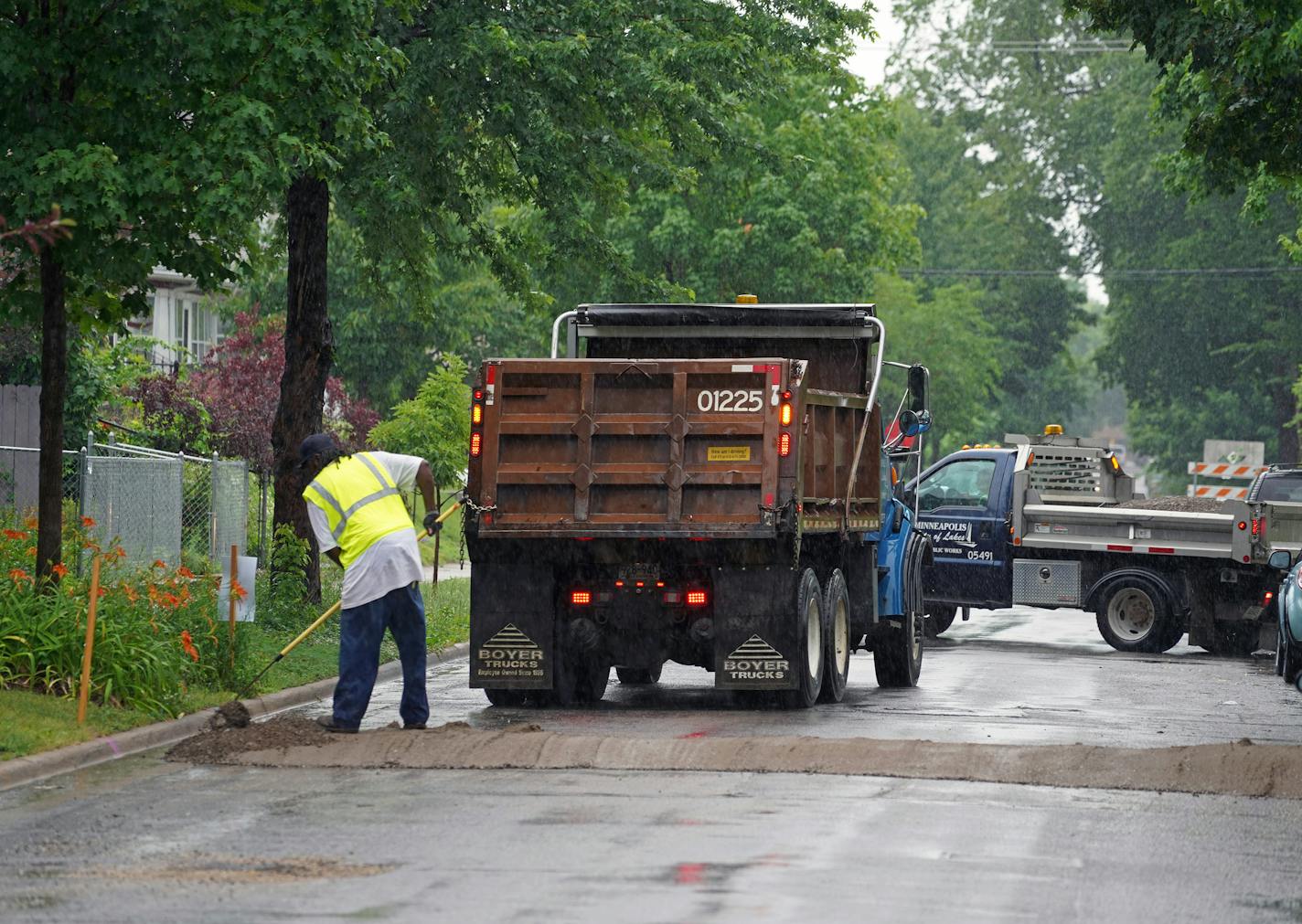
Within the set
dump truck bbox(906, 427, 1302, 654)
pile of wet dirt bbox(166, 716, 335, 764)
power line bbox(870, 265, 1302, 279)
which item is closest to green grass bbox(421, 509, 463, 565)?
dump truck bbox(906, 427, 1302, 654)

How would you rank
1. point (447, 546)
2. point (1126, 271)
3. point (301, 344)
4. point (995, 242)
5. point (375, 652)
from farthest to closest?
point (995, 242), point (1126, 271), point (447, 546), point (301, 344), point (375, 652)

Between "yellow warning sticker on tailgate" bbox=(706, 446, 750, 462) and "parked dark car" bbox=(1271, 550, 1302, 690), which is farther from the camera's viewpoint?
"parked dark car" bbox=(1271, 550, 1302, 690)

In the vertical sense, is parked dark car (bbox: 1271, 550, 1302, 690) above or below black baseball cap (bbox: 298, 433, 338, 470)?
below

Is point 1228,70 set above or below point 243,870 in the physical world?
above

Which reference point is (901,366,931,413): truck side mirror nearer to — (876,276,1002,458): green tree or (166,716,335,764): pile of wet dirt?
(166,716,335,764): pile of wet dirt

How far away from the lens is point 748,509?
13.4 meters

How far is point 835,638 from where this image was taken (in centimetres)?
1487

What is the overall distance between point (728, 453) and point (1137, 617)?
32.0 ft

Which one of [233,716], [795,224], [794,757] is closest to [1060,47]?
[795,224]

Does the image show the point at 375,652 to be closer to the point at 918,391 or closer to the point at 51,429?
the point at 51,429

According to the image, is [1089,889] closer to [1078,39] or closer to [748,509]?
[748,509]

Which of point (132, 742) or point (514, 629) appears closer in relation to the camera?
point (132, 742)

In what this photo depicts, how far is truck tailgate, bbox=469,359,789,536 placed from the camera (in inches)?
528

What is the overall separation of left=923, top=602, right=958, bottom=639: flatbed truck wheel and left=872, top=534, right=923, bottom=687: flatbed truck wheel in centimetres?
632
